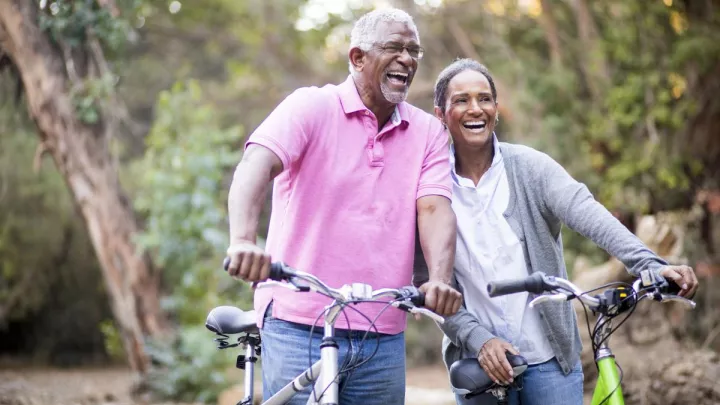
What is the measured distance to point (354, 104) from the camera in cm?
331

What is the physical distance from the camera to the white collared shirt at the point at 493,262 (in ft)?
11.1

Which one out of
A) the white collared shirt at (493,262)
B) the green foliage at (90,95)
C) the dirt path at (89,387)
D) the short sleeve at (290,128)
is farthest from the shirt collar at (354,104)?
the green foliage at (90,95)

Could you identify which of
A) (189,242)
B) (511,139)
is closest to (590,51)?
(511,139)

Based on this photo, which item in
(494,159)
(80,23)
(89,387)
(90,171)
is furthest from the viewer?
(89,387)

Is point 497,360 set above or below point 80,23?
below

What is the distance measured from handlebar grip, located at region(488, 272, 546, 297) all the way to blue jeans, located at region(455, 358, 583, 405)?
564mm

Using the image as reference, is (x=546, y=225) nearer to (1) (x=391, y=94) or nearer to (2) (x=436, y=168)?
(2) (x=436, y=168)

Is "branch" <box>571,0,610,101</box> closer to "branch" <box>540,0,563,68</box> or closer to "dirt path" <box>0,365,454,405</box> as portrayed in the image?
"branch" <box>540,0,563,68</box>

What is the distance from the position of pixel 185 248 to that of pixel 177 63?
1173 centimetres

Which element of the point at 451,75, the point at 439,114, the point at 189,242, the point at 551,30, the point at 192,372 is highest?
the point at 551,30

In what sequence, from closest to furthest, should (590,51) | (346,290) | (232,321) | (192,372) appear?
(346,290), (232,321), (192,372), (590,51)

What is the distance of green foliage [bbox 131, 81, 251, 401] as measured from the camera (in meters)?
9.66

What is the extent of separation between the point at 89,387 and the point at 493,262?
10.8 m

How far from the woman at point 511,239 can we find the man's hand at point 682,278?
0.30 m
